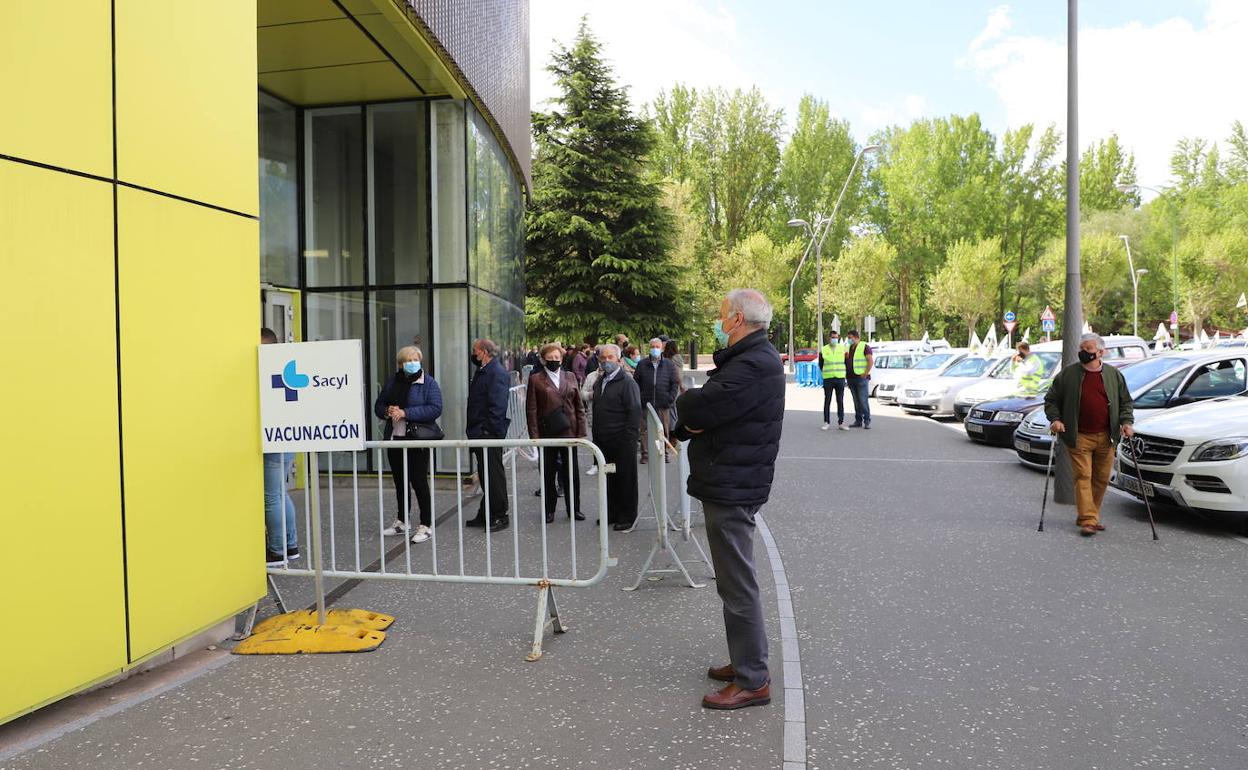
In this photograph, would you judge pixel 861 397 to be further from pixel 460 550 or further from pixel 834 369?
pixel 460 550

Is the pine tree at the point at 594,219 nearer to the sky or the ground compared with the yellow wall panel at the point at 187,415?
nearer to the sky

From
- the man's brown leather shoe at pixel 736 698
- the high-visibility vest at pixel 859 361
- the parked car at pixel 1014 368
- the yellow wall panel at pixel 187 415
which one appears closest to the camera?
the man's brown leather shoe at pixel 736 698

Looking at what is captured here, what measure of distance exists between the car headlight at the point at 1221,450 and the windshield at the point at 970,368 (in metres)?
12.8

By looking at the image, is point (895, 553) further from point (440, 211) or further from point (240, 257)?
point (440, 211)

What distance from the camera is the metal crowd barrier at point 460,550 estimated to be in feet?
17.3

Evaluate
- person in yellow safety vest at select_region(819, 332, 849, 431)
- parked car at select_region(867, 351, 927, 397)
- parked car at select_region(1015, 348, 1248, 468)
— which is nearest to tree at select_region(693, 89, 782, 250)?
parked car at select_region(867, 351, 927, 397)

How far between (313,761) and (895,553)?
505 centimetres

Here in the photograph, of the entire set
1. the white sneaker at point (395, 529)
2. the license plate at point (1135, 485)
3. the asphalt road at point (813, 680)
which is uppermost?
the license plate at point (1135, 485)

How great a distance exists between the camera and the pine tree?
27.5 m

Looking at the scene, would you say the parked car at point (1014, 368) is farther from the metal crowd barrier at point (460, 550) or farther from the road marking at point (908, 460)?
the metal crowd barrier at point (460, 550)

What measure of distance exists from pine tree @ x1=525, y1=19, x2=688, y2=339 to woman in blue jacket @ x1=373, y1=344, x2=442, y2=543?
1941 cm

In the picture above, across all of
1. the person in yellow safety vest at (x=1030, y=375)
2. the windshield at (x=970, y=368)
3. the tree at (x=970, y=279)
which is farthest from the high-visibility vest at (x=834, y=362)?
the tree at (x=970, y=279)

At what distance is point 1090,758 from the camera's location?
12.0 feet

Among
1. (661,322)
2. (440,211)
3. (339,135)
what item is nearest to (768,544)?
(440,211)
